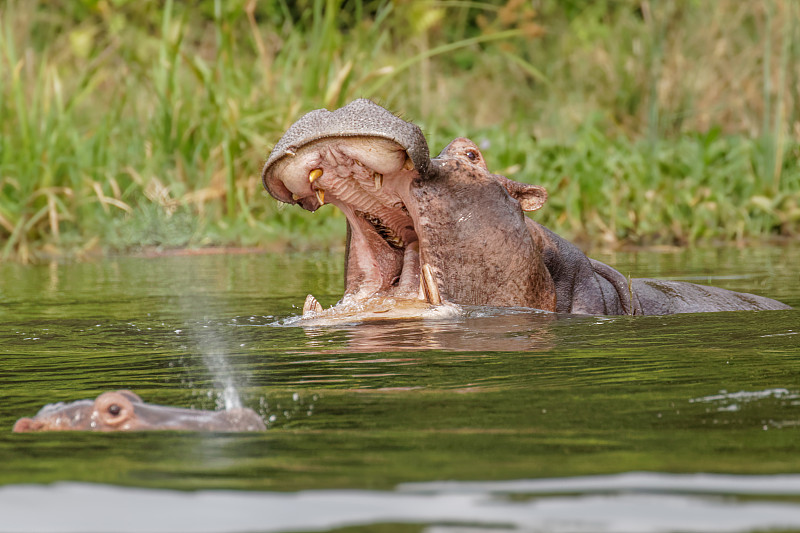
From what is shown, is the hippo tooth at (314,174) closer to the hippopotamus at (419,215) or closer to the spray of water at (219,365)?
the hippopotamus at (419,215)

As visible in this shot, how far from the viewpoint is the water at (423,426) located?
5.12ft

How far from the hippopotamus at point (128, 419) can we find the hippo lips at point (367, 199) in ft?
4.14

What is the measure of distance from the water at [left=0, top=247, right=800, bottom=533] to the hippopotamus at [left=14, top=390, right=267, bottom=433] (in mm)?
47

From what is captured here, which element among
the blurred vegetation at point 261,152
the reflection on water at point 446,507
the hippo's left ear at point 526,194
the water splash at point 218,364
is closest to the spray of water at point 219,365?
the water splash at point 218,364

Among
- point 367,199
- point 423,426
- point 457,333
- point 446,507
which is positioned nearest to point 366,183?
point 367,199

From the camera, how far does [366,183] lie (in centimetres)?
350

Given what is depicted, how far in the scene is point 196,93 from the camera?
345 inches

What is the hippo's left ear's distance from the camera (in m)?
3.91

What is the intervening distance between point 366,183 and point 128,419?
4.82 feet

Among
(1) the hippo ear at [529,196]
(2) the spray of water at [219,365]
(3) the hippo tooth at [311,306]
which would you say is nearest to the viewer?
(2) the spray of water at [219,365]

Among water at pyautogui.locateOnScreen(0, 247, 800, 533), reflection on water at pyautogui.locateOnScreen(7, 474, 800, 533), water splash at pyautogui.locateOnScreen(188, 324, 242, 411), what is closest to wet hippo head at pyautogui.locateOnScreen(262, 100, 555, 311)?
water at pyautogui.locateOnScreen(0, 247, 800, 533)

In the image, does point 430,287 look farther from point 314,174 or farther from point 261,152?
point 261,152

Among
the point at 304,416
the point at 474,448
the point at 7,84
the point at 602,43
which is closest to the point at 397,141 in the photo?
the point at 304,416

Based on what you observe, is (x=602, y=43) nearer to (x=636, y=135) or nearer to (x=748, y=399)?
(x=636, y=135)
